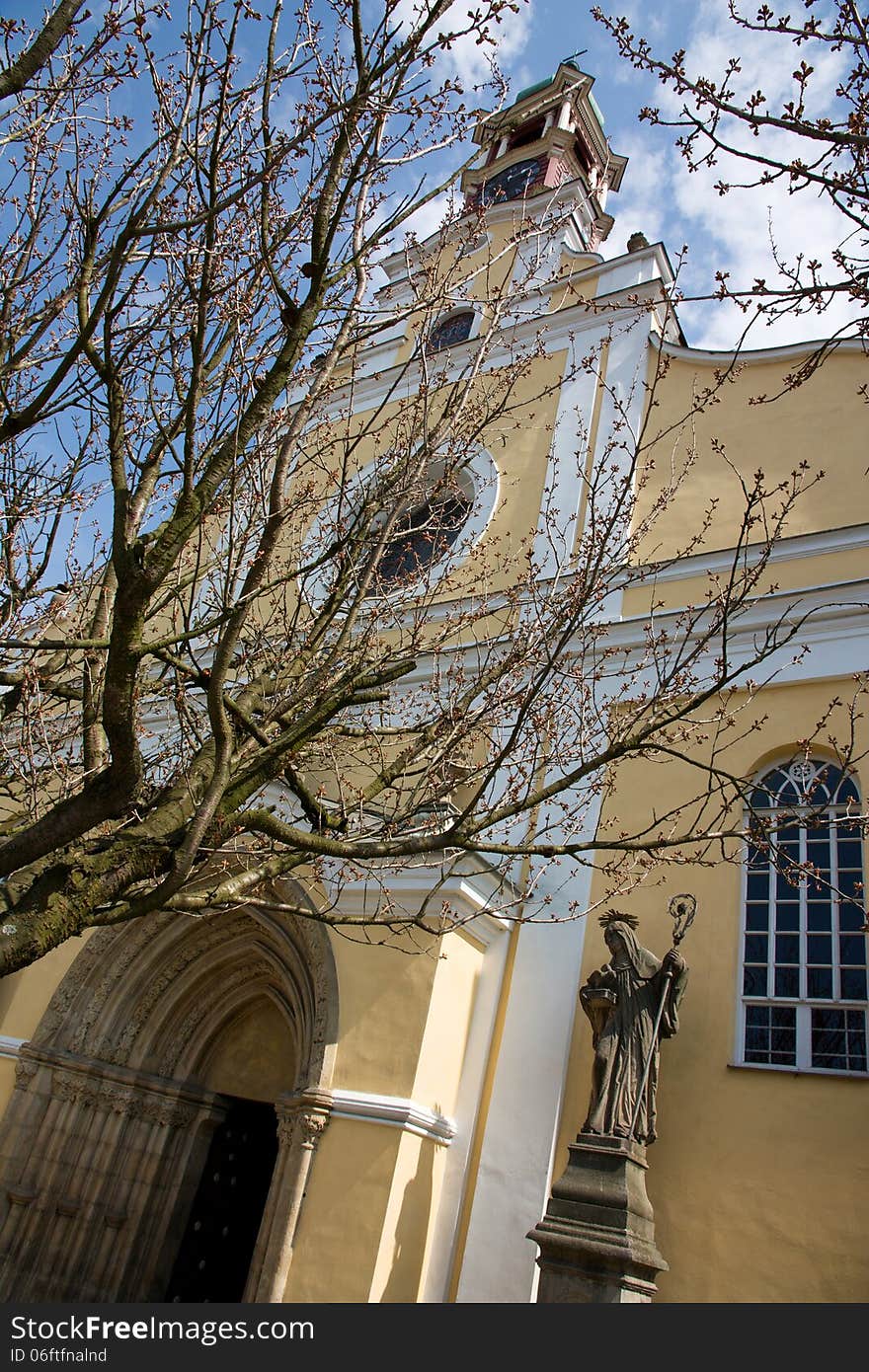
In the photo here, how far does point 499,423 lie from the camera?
433 inches

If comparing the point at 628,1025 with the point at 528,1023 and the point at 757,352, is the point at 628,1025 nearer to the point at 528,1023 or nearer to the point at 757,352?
the point at 528,1023

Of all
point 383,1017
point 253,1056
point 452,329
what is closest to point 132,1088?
point 253,1056

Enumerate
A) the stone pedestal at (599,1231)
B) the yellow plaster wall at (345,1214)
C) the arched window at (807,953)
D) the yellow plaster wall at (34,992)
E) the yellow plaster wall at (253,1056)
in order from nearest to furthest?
the stone pedestal at (599,1231) → the yellow plaster wall at (345,1214) → the arched window at (807,953) → the yellow plaster wall at (34,992) → the yellow plaster wall at (253,1056)

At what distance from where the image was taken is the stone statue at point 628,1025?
6047mm

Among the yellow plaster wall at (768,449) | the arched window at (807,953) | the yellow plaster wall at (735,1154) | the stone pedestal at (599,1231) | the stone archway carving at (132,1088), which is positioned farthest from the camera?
the yellow plaster wall at (768,449)

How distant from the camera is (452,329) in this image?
13.5 m

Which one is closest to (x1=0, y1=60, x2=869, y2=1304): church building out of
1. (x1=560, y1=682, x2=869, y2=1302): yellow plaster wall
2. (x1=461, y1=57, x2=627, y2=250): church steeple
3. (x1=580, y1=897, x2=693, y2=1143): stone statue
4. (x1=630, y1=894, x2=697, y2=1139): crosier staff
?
(x1=560, y1=682, x2=869, y2=1302): yellow plaster wall

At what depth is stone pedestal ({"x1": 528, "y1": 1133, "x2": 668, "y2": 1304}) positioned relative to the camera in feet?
17.5

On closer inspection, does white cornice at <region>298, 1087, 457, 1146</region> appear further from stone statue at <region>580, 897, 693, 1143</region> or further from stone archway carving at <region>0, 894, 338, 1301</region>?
stone statue at <region>580, 897, 693, 1143</region>

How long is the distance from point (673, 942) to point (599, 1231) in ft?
6.47

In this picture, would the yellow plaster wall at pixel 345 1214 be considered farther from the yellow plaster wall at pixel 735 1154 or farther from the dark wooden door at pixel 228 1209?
the dark wooden door at pixel 228 1209

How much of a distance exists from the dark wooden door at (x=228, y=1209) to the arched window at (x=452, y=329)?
9.98 meters

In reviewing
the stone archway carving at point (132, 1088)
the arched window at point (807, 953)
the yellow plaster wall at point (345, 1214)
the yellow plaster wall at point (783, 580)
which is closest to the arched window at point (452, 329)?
the yellow plaster wall at point (783, 580)

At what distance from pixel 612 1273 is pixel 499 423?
8.50m
